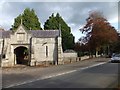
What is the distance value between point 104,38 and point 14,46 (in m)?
31.0

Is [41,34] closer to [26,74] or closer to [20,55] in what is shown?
[20,55]

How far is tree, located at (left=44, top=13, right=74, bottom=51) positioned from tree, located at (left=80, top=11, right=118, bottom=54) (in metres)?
12.0

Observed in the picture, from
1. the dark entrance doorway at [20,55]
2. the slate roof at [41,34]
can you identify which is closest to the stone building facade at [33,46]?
the slate roof at [41,34]

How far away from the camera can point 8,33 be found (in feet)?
191

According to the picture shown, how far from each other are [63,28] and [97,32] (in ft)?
64.8

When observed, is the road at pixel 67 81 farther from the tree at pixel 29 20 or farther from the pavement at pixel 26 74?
the tree at pixel 29 20

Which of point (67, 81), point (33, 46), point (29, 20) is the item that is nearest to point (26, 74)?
point (67, 81)

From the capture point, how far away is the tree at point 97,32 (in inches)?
3078

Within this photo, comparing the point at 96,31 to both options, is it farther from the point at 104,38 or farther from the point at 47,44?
the point at 47,44

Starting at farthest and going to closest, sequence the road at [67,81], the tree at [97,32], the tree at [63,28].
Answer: the tree at [63,28]
the tree at [97,32]
the road at [67,81]

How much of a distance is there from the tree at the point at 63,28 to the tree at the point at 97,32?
11986 mm

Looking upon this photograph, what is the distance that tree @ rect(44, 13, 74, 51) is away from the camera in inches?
3664

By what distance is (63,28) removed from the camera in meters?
95.9

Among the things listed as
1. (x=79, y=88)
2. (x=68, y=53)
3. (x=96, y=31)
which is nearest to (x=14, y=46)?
(x=68, y=53)
